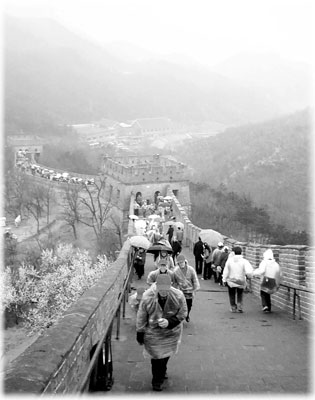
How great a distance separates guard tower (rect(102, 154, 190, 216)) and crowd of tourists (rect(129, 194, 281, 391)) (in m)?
26.2

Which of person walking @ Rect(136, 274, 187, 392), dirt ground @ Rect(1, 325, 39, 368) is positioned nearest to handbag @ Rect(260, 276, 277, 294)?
person walking @ Rect(136, 274, 187, 392)

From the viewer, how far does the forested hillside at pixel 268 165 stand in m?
57.4

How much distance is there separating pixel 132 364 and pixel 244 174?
6332cm

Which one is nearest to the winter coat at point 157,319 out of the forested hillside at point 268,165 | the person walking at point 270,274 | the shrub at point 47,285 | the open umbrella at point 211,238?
the person walking at point 270,274

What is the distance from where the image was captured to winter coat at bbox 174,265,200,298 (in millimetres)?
8703

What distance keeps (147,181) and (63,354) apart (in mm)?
38062

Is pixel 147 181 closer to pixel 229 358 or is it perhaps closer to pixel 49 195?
pixel 49 195

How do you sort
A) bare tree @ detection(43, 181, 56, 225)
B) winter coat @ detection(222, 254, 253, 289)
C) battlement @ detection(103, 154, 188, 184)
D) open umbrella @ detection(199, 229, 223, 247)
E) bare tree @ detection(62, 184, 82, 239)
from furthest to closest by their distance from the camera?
bare tree @ detection(43, 181, 56, 225)
bare tree @ detection(62, 184, 82, 239)
battlement @ detection(103, 154, 188, 184)
open umbrella @ detection(199, 229, 223, 247)
winter coat @ detection(222, 254, 253, 289)

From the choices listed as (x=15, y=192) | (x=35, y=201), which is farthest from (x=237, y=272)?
(x=15, y=192)

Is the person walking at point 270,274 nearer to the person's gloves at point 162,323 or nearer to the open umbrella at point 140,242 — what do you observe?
the open umbrella at point 140,242

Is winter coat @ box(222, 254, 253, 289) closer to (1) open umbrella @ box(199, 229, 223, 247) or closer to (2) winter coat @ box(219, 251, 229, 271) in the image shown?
(2) winter coat @ box(219, 251, 229, 271)

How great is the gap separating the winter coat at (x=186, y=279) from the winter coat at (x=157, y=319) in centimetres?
246

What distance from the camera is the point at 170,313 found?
20.1ft

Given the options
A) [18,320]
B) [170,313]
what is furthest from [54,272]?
[170,313]
